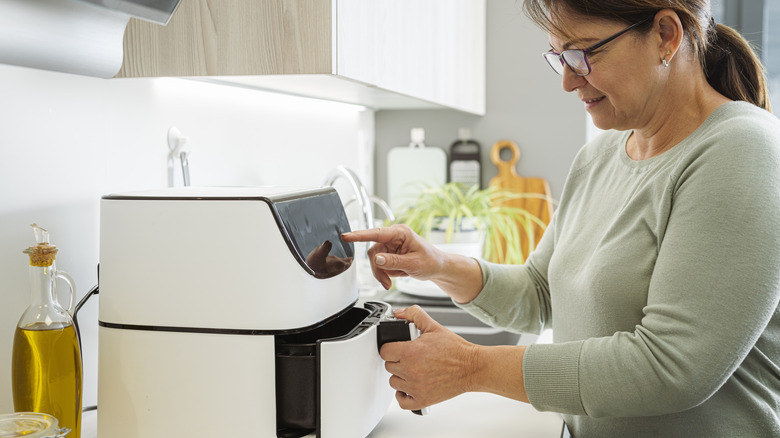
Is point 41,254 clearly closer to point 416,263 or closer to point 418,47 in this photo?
point 416,263

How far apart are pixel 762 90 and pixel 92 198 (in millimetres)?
1044

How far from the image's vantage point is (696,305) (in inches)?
35.6

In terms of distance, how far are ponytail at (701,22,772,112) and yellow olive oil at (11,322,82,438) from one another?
37.9 inches

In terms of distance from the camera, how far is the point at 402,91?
61.1 inches

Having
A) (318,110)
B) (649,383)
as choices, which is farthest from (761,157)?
(318,110)

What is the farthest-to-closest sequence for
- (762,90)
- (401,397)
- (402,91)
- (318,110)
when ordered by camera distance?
(318,110) < (402,91) < (762,90) < (401,397)

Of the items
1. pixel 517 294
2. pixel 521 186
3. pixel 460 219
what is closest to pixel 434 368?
pixel 517 294

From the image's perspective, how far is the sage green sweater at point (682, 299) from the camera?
0.90 meters

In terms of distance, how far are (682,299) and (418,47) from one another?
3.29 ft

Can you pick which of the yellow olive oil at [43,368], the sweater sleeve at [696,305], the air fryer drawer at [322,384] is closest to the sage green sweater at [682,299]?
the sweater sleeve at [696,305]

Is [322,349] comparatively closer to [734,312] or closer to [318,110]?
[734,312]

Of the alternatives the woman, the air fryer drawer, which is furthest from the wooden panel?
the air fryer drawer

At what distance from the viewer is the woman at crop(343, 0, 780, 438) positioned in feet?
2.97

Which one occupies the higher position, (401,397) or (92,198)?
(92,198)
